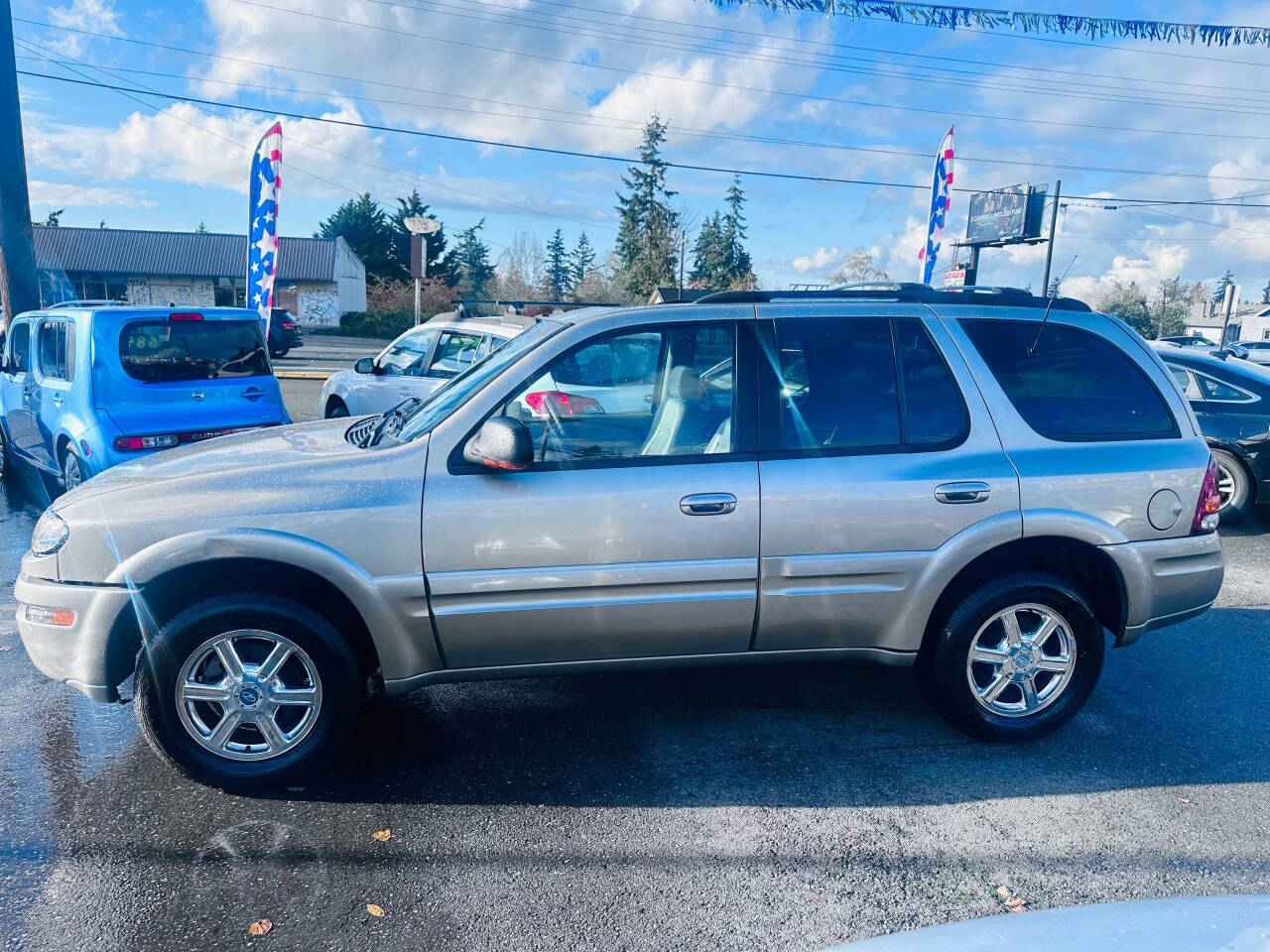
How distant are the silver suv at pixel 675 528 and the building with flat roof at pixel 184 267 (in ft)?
171

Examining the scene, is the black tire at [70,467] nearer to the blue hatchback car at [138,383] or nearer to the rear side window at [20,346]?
the blue hatchback car at [138,383]

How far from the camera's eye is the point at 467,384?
394cm

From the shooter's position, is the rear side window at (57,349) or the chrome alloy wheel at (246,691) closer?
the chrome alloy wheel at (246,691)

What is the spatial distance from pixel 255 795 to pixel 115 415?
442cm

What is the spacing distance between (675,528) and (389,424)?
4.94 ft

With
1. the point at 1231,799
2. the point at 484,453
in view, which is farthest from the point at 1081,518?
the point at 484,453

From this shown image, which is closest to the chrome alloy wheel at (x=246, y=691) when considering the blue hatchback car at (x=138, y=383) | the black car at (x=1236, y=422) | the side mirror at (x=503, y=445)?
the side mirror at (x=503, y=445)

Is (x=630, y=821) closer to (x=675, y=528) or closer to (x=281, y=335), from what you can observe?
(x=675, y=528)

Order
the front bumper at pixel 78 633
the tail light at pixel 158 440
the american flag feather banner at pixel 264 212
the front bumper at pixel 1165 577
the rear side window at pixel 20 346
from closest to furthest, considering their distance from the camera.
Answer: the front bumper at pixel 78 633 < the front bumper at pixel 1165 577 < the tail light at pixel 158 440 < the rear side window at pixel 20 346 < the american flag feather banner at pixel 264 212

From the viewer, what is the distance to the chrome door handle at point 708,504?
3465 mm

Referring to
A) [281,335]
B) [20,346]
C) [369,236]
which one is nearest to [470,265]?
[369,236]

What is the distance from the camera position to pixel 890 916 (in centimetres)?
278

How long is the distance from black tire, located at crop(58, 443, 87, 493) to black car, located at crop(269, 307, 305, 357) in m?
18.3

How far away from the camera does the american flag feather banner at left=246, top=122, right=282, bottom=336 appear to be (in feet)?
48.4
